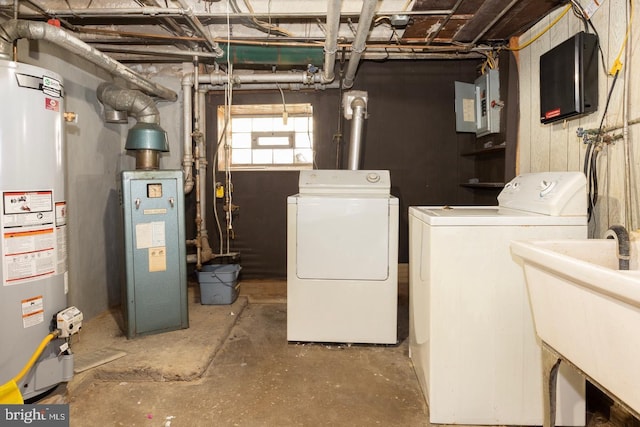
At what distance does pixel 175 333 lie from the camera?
8.02 ft

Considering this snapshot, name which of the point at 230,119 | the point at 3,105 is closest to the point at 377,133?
the point at 230,119

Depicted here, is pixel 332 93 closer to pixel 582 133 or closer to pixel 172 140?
pixel 172 140

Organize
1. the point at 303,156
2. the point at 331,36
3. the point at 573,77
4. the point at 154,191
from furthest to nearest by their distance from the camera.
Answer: the point at 303,156 < the point at 154,191 < the point at 331,36 < the point at 573,77

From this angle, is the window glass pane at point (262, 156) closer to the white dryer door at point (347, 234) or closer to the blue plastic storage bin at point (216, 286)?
the blue plastic storage bin at point (216, 286)

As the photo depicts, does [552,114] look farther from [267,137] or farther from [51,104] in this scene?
[51,104]

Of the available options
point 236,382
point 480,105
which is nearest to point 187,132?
point 236,382

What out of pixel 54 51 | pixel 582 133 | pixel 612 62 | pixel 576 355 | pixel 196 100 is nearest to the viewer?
pixel 576 355

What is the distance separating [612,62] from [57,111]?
8.81ft

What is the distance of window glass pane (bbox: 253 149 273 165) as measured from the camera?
11.1 ft

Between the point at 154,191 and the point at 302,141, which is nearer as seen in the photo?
the point at 154,191

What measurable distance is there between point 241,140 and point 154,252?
1430 millimetres

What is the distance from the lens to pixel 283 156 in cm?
338

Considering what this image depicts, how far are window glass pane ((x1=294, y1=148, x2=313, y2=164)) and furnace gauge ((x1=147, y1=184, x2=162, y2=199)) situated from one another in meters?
1.33

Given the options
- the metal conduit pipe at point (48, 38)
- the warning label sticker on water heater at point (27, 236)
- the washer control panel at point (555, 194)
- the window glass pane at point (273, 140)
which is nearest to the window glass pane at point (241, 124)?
the window glass pane at point (273, 140)
